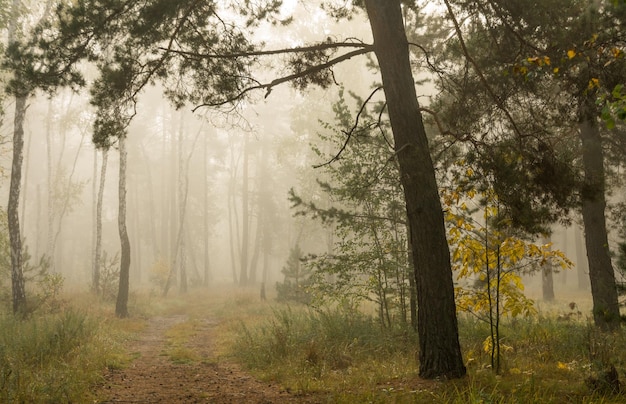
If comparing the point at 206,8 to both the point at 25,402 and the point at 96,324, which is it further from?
the point at 96,324

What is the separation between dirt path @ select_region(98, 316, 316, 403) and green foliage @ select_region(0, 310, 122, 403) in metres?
0.39

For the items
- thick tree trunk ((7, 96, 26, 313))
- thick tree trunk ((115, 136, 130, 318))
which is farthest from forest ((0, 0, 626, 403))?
Answer: thick tree trunk ((115, 136, 130, 318))

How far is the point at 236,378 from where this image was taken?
751 cm

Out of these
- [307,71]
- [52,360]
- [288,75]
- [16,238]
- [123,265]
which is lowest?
[52,360]

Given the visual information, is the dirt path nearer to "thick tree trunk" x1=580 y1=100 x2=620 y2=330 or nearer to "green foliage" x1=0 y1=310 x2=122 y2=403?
"green foliage" x1=0 y1=310 x2=122 y2=403

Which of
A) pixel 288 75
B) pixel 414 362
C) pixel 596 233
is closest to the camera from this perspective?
pixel 288 75

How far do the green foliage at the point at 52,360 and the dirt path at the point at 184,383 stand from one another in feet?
1.28

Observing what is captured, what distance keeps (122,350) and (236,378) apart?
147 inches

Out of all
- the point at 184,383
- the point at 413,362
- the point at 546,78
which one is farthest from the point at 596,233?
the point at 184,383

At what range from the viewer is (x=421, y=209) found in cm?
559

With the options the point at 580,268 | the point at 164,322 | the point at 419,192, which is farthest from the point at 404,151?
the point at 580,268

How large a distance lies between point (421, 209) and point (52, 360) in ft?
21.4

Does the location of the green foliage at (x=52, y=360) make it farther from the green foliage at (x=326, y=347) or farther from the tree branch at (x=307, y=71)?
the tree branch at (x=307, y=71)

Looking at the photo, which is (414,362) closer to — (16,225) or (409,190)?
(409,190)
